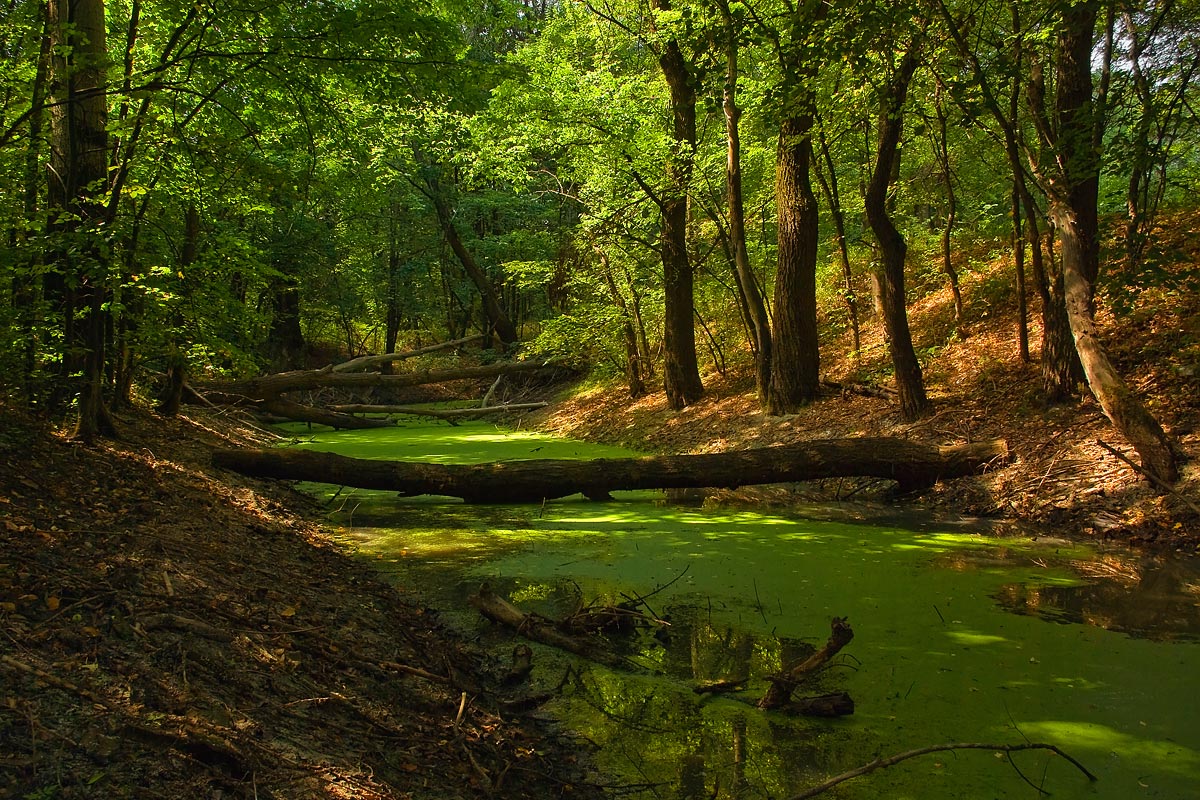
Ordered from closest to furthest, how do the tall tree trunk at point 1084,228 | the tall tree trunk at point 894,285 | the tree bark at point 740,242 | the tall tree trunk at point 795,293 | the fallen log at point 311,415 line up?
the tall tree trunk at point 1084,228 < the tall tree trunk at point 894,285 < the tree bark at point 740,242 < the tall tree trunk at point 795,293 < the fallen log at point 311,415

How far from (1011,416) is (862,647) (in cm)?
451

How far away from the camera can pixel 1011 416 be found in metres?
6.62

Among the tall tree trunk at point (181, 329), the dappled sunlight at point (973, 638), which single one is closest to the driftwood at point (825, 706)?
the dappled sunlight at point (973, 638)

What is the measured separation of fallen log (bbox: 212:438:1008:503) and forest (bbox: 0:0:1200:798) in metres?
0.03

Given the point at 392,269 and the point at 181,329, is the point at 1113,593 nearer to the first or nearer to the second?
the point at 181,329

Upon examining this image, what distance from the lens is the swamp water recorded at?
7.14ft

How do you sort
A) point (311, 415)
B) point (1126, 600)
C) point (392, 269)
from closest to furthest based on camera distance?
point (1126, 600)
point (311, 415)
point (392, 269)

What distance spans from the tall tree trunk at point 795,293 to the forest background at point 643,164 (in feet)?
0.10

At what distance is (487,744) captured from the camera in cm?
220

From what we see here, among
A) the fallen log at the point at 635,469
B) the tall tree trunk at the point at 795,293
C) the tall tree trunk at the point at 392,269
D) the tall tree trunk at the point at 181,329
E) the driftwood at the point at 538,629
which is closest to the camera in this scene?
the driftwood at the point at 538,629

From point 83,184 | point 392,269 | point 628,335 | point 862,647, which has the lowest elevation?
point 862,647

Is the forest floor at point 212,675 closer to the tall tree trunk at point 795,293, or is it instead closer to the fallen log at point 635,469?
the fallen log at point 635,469

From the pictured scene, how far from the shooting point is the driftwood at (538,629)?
3080 millimetres

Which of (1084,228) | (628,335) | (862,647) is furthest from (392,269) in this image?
(862,647)
